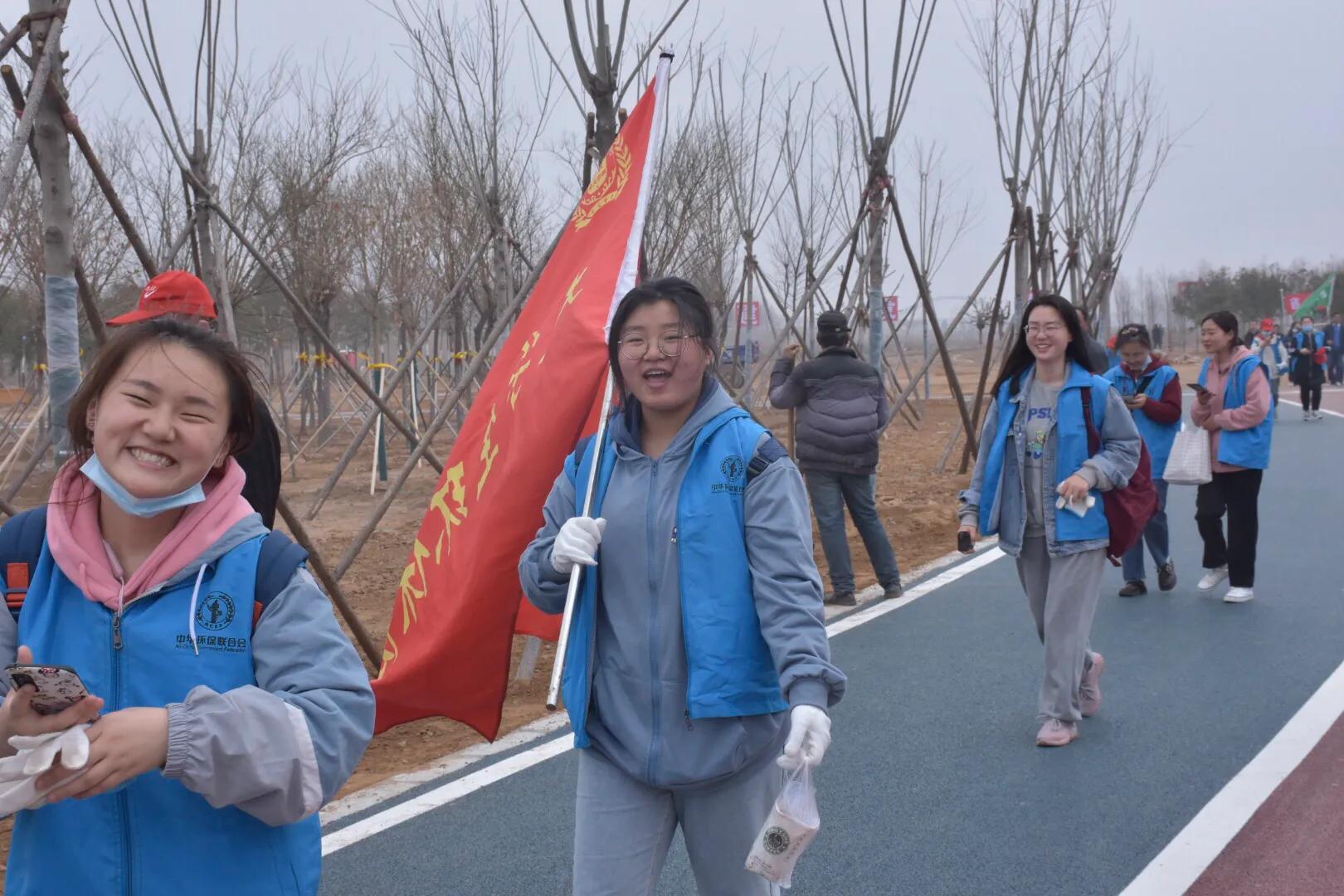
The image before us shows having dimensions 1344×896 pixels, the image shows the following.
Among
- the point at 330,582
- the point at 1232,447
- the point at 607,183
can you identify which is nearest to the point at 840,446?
the point at 1232,447

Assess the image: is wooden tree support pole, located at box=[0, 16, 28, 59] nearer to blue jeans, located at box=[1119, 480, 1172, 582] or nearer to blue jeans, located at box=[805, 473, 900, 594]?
blue jeans, located at box=[805, 473, 900, 594]

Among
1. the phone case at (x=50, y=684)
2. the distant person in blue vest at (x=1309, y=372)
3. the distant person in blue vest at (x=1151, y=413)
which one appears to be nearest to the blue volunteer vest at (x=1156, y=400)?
the distant person in blue vest at (x=1151, y=413)

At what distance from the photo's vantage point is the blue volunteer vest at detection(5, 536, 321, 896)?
1.75 metres

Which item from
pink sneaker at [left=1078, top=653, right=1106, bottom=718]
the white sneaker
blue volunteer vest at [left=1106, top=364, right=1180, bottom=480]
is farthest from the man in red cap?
the white sneaker

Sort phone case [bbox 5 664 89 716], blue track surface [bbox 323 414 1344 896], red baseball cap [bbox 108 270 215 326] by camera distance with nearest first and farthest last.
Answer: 1. phone case [bbox 5 664 89 716]
2. red baseball cap [bbox 108 270 215 326]
3. blue track surface [bbox 323 414 1344 896]

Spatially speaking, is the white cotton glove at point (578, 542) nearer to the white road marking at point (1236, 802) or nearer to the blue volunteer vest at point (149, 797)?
the blue volunteer vest at point (149, 797)

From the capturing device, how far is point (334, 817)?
4.32m

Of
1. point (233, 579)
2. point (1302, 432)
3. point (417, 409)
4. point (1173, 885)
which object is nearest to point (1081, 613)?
point (1173, 885)

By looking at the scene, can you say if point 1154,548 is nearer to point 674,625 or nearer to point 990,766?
point 990,766

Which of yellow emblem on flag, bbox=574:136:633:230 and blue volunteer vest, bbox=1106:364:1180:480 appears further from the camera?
blue volunteer vest, bbox=1106:364:1180:480

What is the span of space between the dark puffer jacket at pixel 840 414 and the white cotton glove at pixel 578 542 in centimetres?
515

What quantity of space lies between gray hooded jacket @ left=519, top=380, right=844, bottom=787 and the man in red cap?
1142mm

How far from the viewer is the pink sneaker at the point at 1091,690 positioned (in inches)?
207

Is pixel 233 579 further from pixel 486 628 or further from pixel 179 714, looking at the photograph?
pixel 486 628
